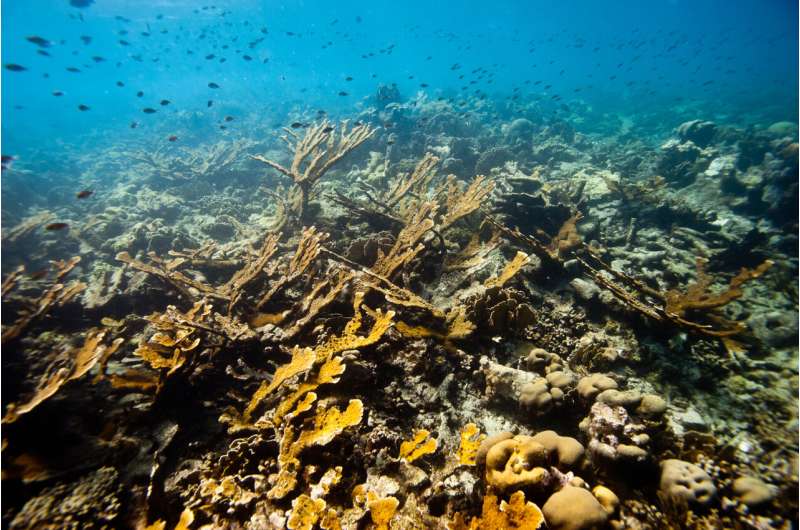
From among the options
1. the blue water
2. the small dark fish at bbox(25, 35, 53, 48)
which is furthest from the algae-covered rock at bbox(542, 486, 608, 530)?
the blue water

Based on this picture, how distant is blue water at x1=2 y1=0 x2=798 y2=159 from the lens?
2789 centimetres

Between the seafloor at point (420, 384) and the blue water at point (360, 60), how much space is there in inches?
619

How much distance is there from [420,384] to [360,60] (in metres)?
114

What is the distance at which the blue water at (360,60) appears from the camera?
1098 inches

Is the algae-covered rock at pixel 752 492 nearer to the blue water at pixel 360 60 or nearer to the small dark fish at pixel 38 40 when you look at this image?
the small dark fish at pixel 38 40

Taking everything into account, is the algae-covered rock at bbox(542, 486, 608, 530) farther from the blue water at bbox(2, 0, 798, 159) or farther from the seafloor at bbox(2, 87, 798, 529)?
the blue water at bbox(2, 0, 798, 159)

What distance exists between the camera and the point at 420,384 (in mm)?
2787

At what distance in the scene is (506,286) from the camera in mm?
3836

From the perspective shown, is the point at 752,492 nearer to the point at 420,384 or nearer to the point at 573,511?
the point at 573,511

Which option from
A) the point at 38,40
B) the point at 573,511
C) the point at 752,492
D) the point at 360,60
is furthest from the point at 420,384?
the point at 360,60

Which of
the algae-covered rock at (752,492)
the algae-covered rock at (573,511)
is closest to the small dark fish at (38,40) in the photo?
the algae-covered rock at (573,511)

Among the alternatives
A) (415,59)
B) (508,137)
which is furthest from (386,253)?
(415,59)

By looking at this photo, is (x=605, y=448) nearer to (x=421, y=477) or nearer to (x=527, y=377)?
(x=527, y=377)

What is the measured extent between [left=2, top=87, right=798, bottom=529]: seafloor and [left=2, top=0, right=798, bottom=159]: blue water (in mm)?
15735
